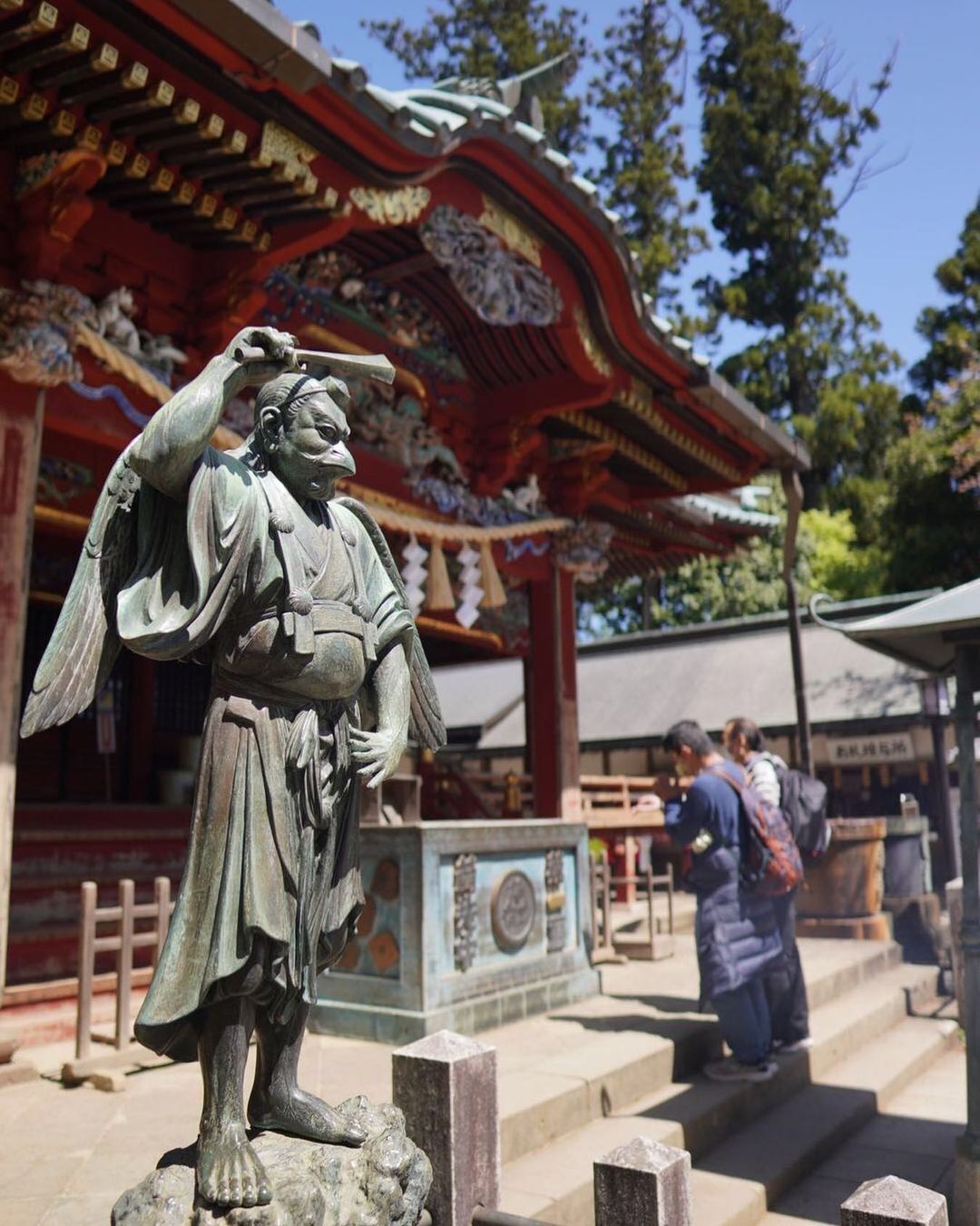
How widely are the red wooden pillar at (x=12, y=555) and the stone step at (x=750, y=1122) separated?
2.67 metres

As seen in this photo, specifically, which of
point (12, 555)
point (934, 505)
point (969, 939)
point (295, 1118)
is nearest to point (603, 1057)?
point (969, 939)

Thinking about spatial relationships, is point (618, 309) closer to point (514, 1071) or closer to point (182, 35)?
point (182, 35)

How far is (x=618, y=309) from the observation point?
7.55 meters

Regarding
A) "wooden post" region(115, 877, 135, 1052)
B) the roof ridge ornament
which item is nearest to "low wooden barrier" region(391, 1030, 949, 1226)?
"wooden post" region(115, 877, 135, 1052)

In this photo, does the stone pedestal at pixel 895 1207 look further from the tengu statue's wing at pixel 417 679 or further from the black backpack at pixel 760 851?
the black backpack at pixel 760 851

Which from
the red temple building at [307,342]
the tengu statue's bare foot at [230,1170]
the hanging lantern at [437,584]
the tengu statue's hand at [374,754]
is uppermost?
the red temple building at [307,342]

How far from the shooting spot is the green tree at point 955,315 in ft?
73.4

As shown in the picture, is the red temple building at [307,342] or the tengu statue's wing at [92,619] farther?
the red temple building at [307,342]

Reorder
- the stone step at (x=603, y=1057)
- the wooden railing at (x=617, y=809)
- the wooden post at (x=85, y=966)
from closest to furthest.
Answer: the stone step at (x=603, y=1057) → the wooden post at (x=85, y=966) → the wooden railing at (x=617, y=809)

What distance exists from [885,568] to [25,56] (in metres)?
20.1

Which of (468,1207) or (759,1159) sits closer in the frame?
(468,1207)

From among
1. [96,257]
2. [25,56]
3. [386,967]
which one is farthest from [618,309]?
[386,967]

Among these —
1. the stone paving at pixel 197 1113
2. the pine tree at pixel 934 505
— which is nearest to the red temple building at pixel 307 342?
the stone paving at pixel 197 1113

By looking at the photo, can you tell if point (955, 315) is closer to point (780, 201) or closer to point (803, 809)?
point (780, 201)
